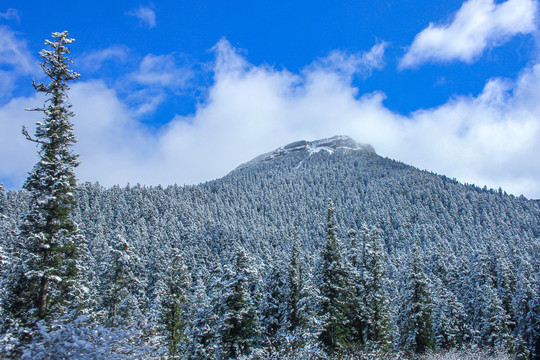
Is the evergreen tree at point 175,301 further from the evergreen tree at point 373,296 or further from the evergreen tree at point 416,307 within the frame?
the evergreen tree at point 416,307

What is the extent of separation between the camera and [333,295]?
969 inches

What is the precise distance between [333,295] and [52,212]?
63.6 ft

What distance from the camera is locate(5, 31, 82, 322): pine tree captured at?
16094 mm

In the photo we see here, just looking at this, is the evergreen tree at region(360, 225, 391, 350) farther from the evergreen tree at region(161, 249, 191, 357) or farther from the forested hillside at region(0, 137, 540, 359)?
the evergreen tree at region(161, 249, 191, 357)

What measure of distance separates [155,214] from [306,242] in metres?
67.9

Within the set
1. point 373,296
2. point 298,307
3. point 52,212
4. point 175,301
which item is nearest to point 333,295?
point 298,307

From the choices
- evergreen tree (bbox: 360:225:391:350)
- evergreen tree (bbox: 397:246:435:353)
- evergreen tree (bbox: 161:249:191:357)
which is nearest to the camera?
evergreen tree (bbox: 360:225:391:350)

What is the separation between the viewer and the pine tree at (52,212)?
16.1 m

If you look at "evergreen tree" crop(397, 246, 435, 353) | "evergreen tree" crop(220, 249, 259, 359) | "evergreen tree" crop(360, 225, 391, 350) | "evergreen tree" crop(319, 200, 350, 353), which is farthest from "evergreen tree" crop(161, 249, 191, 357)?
"evergreen tree" crop(397, 246, 435, 353)

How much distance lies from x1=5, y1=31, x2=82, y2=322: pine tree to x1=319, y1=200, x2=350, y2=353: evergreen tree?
16.4 m

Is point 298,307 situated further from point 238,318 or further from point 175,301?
point 175,301

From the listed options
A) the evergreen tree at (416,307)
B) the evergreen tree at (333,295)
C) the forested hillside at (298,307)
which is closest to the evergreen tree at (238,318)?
the forested hillside at (298,307)

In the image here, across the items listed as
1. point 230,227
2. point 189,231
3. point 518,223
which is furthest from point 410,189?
point 189,231

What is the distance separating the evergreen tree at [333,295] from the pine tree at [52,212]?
16.4m
